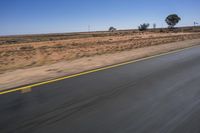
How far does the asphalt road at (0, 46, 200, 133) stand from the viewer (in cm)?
383

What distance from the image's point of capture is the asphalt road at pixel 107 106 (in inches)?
151

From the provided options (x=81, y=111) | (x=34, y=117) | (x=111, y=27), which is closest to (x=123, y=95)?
(x=81, y=111)

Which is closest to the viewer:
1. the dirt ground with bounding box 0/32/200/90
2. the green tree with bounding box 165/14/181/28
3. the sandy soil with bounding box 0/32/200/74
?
the dirt ground with bounding box 0/32/200/90

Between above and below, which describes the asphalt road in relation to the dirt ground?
below

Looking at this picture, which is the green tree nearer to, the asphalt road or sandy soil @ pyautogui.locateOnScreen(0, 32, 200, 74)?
sandy soil @ pyautogui.locateOnScreen(0, 32, 200, 74)

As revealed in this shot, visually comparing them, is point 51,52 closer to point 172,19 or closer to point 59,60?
point 59,60

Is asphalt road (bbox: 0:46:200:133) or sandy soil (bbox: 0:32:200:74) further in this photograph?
sandy soil (bbox: 0:32:200:74)

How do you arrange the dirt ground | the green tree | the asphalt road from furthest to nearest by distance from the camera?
the green tree → the dirt ground → the asphalt road

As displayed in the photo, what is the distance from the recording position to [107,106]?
4859 millimetres

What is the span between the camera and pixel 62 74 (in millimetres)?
8539

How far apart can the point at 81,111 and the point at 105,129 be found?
100 centimetres

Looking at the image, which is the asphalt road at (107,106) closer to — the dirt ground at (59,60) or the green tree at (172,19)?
the dirt ground at (59,60)

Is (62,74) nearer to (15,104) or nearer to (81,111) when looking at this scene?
(15,104)

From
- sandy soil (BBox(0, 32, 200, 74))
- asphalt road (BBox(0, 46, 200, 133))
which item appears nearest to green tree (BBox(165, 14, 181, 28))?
sandy soil (BBox(0, 32, 200, 74))
